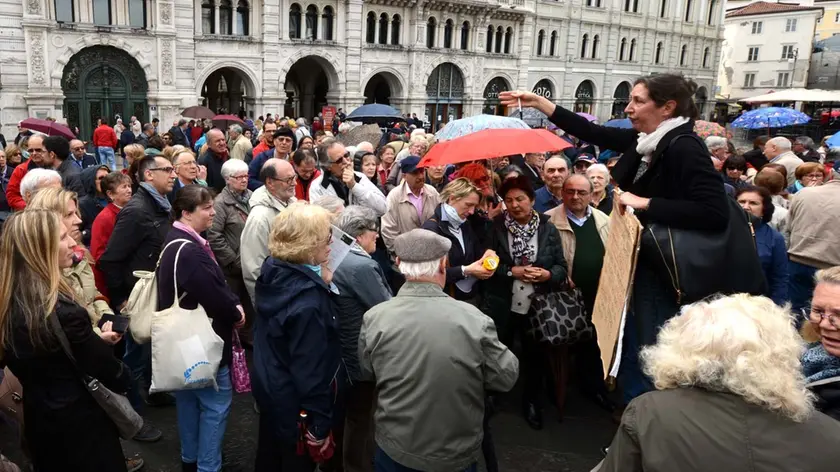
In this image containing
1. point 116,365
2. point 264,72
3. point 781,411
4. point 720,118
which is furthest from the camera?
point 720,118

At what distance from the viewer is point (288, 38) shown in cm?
2422

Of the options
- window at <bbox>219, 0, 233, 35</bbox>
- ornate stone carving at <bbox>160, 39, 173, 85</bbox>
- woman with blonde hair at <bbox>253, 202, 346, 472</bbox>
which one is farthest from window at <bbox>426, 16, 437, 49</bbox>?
woman with blonde hair at <bbox>253, 202, 346, 472</bbox>

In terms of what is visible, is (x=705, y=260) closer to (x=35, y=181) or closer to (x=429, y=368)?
(x=429, y=368)

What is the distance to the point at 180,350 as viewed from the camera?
3.50 meters

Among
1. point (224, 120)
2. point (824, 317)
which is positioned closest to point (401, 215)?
point (824, 317)

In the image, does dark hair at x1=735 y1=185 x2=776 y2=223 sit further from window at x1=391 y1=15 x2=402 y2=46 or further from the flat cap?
window at x1=391 y1=15 x2=402 y2=46

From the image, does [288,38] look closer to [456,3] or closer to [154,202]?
[456,3]

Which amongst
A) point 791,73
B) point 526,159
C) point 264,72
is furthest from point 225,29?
point 791,73

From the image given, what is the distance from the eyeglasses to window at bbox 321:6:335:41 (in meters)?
25.3

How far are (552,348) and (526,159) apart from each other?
400 centimetres

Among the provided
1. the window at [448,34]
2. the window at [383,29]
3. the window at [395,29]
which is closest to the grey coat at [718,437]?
the window at [383,29]

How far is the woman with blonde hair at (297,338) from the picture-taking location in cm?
314

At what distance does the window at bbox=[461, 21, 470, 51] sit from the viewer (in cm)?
3030

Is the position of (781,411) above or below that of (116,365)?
above
